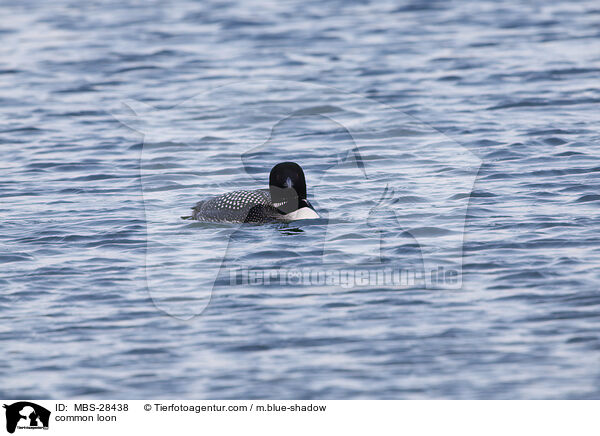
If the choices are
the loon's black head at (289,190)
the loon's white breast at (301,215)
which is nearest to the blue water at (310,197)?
the loon's white breast at (301,215)

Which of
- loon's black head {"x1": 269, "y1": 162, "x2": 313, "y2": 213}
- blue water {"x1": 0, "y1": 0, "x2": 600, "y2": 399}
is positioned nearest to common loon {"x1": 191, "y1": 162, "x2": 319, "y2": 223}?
loon's black head {"x1": 269, "y1": 162, "x2": 313, "y2": 213}

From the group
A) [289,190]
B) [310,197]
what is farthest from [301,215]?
[310,197]

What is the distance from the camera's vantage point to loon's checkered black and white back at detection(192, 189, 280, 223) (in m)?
9.59

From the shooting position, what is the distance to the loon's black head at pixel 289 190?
9.64m

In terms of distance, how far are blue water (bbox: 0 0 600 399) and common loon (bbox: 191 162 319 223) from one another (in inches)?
5.6

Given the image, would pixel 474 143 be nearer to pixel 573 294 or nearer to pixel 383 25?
pixel 573 294

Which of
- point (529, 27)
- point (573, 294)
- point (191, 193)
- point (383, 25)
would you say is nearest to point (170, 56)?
point (383, 25)

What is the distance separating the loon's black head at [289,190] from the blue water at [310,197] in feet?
0.71

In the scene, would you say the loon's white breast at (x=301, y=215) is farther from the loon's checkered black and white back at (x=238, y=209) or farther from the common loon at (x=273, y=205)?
the loon's checkered black and white back at (x=238, y=209)

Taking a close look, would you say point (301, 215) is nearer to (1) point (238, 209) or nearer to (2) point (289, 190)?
(2) point (289, 190)

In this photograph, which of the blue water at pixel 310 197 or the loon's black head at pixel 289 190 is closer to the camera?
the blue water at pixel 310 197

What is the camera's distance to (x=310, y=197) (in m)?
10.6

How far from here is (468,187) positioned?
1066 cm
